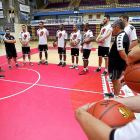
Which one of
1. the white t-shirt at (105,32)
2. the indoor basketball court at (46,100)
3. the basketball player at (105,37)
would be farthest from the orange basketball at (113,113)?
the white t-shirt at (105,32)

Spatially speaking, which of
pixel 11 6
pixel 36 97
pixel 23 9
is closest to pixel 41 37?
pixel 36 97

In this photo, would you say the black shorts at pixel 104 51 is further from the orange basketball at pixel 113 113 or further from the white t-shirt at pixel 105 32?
the orange basketball at pixel 113 113

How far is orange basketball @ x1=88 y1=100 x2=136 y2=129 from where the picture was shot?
86 centimetres

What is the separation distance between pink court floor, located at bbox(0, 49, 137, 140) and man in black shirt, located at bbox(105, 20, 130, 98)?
0.82m

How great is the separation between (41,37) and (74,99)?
4.36 metres

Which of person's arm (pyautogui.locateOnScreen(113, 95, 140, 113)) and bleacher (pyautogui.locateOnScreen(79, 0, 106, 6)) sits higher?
bleacher (pyautogui.locateOnScreen(79, 0, 106, 6))

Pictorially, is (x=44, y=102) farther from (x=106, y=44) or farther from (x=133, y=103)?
(x=106, y=44)

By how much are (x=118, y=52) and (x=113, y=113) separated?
2107 millimetres

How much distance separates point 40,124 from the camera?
2.34 m

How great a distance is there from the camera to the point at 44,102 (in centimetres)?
307

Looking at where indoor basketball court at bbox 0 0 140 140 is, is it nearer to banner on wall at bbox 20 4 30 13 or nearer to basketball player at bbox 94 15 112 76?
basketball player at bbox 94 15 112 76

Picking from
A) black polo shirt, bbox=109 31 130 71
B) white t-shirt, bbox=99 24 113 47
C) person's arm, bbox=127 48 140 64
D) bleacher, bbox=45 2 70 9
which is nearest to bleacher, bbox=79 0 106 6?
bleacher, bbox=45 2 70 9

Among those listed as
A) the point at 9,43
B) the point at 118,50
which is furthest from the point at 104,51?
the point at 9,43

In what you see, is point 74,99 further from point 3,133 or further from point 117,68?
point 3,133
